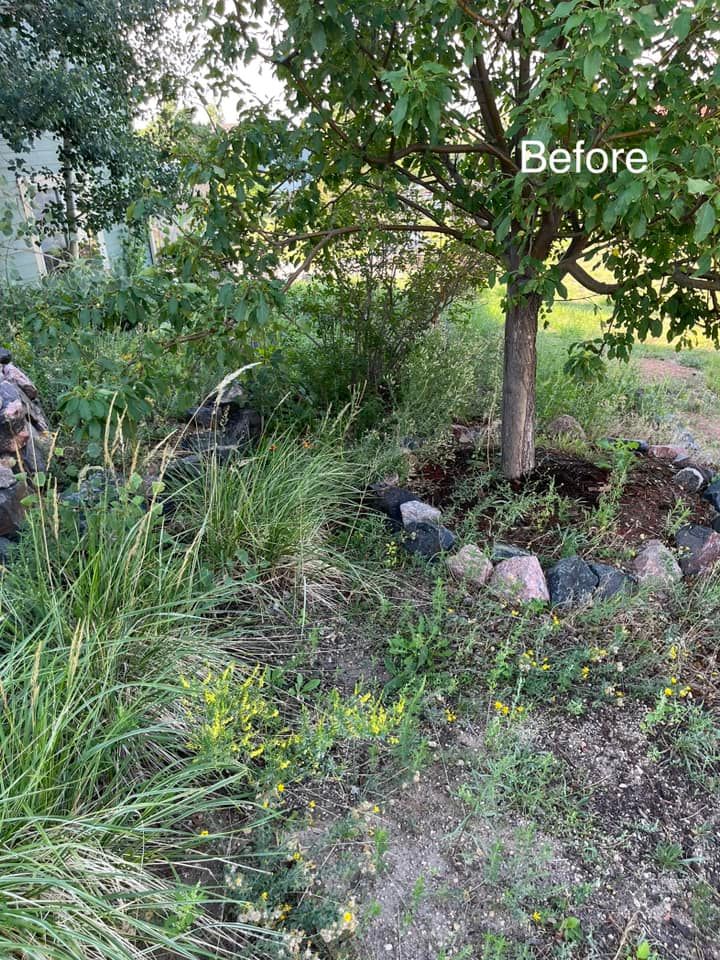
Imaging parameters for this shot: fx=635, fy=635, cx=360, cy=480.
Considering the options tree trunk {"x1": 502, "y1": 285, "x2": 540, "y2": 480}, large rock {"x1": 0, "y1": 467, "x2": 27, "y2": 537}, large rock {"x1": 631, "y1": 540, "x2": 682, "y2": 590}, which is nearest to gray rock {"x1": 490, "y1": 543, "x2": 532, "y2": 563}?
large rock {"x1": 631, "y1": 540, "x2": 682, "y2": 590}

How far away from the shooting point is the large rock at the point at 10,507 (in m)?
2.71

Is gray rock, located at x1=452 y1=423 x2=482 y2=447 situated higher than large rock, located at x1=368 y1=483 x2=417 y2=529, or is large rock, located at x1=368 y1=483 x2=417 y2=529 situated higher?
gray rock, located at x1=452 y1=423 x2=482 y2=447

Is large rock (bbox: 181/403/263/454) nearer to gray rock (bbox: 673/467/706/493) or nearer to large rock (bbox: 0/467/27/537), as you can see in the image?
large rock (bbox: 0/467/27/537)

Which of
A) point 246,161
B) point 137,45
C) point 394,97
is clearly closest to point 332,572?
point 246,161

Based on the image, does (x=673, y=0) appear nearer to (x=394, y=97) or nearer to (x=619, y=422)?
(x=394, y=97)

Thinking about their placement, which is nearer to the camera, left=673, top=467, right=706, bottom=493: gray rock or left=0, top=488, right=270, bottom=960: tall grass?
left=0, top=488, right=270, bottom=960: tall grass

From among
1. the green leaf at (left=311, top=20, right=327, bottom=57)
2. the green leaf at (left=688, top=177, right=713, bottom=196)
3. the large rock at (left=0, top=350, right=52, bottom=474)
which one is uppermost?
the green leaf at (left=311, top=20, right=327, bottom=57)

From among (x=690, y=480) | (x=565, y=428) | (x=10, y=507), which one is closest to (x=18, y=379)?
(x=10, y=507)

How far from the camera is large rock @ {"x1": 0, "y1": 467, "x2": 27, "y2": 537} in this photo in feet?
8.90

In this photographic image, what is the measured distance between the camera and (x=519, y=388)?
306 centimetres

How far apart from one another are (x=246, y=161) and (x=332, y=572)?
1.70 meters

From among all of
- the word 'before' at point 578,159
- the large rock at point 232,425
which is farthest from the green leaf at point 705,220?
the large rock at point 232,425

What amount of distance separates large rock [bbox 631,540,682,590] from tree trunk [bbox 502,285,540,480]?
0.72 m

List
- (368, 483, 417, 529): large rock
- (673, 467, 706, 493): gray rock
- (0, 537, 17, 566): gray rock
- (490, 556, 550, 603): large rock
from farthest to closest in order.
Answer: (673, 467, 706, 493): gray rock → (368, 483, 417, 529): large rock → (490, 556, 550, 603): large rock → (0, 537, 17, 566): gray rock
